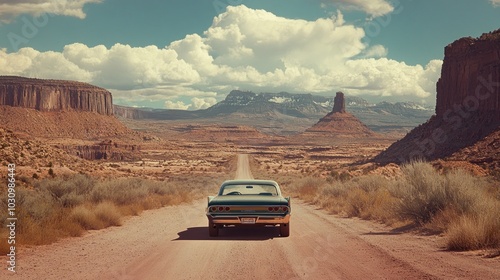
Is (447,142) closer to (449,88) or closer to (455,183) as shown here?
(449,88)

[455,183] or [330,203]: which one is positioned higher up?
[455,183]

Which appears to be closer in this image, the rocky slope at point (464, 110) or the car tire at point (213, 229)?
the car tire at point (213, 229)

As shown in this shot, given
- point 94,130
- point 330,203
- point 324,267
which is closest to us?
point 324,267

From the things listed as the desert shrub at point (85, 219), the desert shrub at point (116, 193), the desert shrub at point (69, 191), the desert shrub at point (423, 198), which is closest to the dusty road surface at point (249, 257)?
the desert shrub at point (85, 219)

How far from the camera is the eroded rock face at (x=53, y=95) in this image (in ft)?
508

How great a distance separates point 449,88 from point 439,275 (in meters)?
74.2

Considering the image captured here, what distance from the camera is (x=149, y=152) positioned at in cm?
13725

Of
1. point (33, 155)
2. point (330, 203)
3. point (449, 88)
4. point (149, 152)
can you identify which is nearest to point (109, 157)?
point (149, 152)

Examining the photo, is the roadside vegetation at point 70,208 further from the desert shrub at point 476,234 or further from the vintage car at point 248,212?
the desert shrub at point 476,234

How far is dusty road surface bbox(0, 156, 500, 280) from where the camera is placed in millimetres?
8852

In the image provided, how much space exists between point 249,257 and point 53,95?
551ft

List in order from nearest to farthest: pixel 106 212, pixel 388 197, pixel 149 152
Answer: pixel 106 212 → pixel 388 197 → pixel 149 152

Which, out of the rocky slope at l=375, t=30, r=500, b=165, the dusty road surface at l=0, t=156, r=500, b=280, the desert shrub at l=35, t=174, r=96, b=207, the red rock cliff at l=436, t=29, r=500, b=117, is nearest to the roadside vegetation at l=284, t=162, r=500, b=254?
the dusty road surface at l=0, t=156, r=500, b=280

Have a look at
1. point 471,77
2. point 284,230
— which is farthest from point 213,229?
point 471,77
